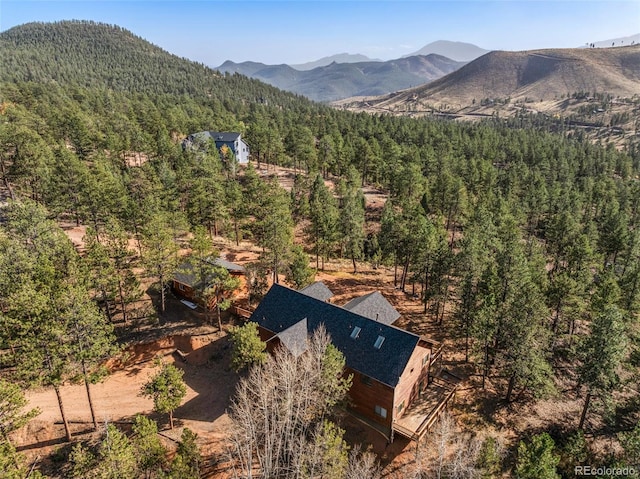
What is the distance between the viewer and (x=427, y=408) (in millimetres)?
32656

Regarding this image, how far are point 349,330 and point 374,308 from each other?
677 centimetres

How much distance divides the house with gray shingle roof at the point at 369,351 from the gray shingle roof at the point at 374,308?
395 cm

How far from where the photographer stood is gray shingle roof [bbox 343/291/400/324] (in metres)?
37.6

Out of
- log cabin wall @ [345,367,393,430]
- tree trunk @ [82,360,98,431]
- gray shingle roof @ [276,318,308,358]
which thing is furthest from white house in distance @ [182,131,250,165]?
log cabin wall @ [345,367,393,430]

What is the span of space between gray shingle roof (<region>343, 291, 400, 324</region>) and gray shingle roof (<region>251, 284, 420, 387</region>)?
3594 mm

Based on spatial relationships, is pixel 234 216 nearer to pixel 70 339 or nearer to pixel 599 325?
pixel 70 339

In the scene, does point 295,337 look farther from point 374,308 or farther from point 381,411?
point 374,308

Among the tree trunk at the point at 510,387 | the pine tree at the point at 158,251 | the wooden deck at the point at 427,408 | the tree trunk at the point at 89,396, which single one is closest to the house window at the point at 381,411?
the wooden deck at the point at 427,408

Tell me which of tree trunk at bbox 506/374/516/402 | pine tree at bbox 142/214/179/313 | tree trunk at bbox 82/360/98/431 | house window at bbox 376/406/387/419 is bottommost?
tree trunk at bbox 506/374/516/402

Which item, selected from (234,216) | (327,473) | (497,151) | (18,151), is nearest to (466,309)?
(327,473)

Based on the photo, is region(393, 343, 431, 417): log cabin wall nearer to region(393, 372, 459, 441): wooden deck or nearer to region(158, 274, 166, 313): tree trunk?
region(393, 372, 459, 441): wooden deck

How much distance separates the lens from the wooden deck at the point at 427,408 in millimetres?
30000

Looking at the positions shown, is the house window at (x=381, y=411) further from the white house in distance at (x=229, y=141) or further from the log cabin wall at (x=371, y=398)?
the white house in distance at (x=229, y=141)

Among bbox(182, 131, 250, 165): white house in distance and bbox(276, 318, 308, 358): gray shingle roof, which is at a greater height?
bbox(182, 131, 250, 165): white house in distance
